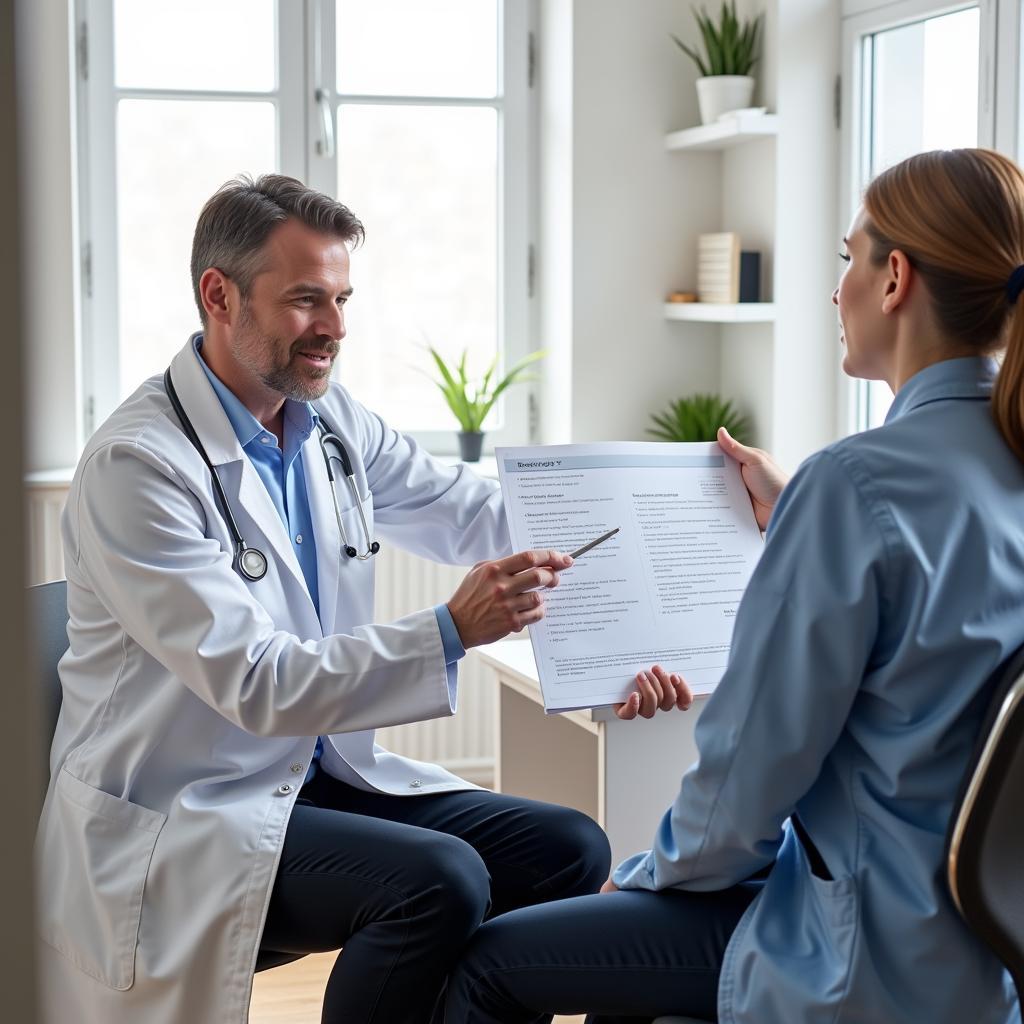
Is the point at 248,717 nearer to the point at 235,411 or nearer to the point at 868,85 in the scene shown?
the point at 235,411

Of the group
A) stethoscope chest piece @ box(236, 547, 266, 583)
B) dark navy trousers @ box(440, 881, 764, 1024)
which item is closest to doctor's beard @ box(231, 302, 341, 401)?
stethoscope chest piece @ box(236, 547, 266, 583)

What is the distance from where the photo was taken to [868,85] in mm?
3328

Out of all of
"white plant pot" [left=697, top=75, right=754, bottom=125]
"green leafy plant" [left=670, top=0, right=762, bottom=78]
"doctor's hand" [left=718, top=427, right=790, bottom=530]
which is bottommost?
"doctor's hand" [left=718, top=427, right=790, bottom=530]

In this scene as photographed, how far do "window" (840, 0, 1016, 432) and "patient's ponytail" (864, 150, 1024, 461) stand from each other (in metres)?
1.53

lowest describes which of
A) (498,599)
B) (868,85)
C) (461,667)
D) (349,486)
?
(461,667)

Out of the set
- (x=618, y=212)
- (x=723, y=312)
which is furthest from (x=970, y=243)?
(x=618, y=212)

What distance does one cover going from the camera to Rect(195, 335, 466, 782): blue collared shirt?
70.7 inches

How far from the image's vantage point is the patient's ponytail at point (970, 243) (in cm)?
119

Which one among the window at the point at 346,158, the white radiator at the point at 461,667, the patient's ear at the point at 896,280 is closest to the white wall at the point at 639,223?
the window at the point at 346,158

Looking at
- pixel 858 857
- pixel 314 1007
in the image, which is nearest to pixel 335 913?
pixel 858 857

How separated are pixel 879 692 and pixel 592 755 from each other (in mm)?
1226

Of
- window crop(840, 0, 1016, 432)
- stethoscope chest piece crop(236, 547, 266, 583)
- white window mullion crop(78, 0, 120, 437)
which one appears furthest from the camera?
white window mullion crop(78, 0, 120, 437)

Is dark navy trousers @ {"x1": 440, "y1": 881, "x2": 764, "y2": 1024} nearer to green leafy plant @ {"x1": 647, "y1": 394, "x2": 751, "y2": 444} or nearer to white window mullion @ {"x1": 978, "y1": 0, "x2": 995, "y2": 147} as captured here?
white window mullion @ {"x1": 978, "y1": 0, "x2": 995, "y2": 147}

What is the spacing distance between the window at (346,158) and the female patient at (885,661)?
2625 millimetres
